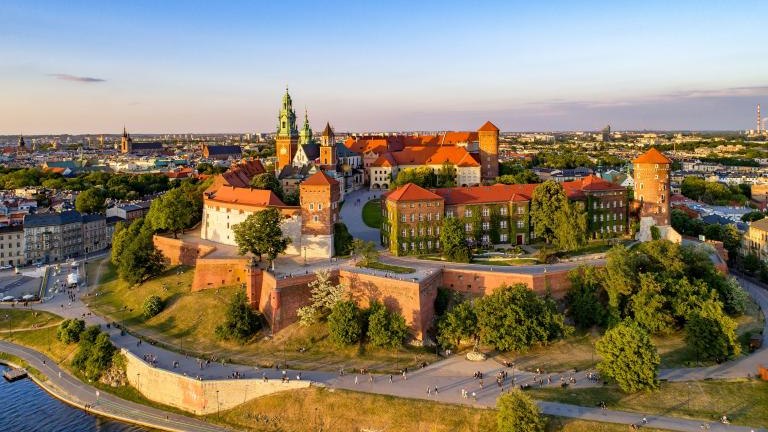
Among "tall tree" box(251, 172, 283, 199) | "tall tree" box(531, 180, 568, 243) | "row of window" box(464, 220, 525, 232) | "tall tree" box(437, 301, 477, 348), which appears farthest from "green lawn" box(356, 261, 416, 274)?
"tall tree" box(251, 172, 283, 199)

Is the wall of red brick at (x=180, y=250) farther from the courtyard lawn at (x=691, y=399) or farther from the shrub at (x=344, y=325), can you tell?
the courtyard lawn at (x=691, y=399)

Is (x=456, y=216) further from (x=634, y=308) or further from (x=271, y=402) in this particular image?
(x=271, y=402)

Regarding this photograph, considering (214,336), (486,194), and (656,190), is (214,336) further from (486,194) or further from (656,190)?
(656,190)

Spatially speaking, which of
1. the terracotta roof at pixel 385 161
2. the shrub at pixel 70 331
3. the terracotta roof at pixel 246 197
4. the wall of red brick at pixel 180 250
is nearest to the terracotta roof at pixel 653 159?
the terracotta roof at pixel 246 197

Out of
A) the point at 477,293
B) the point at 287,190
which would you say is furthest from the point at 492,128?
the point at 477,293

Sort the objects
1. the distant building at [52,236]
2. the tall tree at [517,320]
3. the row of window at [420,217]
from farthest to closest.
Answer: the distant building at [52,236] < the row of window at [420,217] < the tall tree at [517,320]

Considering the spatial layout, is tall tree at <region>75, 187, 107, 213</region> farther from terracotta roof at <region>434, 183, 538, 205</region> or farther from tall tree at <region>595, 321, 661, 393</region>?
tall tree at <region>595, 321, 661, 393</region>

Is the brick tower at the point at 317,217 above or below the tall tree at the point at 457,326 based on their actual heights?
above
